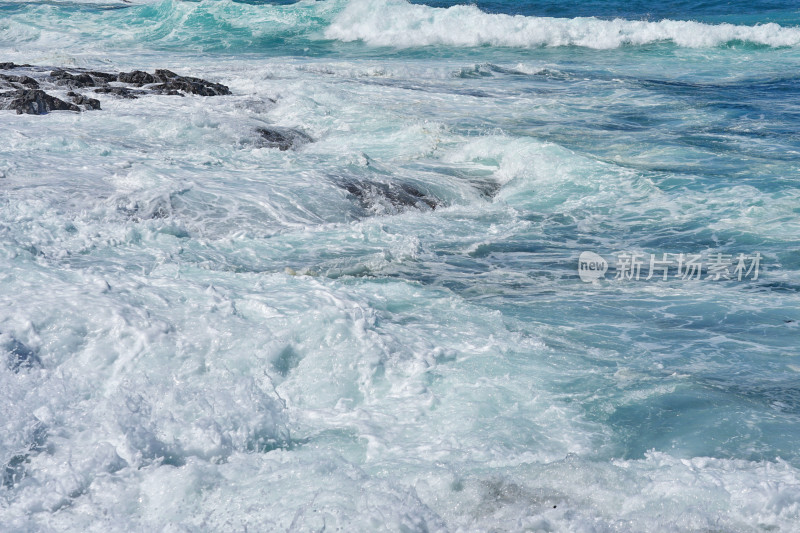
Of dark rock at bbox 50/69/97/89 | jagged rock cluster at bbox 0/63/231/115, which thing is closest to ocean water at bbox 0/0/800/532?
jagged rock cluster at bbox 0/63/231/115

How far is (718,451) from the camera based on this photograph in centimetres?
392

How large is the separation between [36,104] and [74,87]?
2374mm

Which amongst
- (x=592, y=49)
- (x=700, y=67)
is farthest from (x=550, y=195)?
(x=592, y=49)

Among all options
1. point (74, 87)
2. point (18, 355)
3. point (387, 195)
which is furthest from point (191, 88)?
point (18, 355)

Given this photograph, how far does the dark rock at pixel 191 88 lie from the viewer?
13.8 meters

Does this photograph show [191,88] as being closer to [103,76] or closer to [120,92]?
[120,92]

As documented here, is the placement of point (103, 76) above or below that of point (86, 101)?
above

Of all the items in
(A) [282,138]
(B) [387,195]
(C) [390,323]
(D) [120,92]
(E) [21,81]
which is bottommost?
(C) [390,323]

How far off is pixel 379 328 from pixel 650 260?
129 inches

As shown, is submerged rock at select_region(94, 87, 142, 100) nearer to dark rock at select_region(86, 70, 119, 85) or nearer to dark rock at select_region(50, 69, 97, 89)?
dark rock at select_region(50, 69, 97, 89)

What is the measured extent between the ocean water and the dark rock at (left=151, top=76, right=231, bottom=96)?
0.84 m

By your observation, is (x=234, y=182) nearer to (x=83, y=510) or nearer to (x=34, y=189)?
(x=34, y=189)

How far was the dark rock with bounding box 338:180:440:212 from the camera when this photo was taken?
→ 838cm

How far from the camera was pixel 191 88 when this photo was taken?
13.8 m
